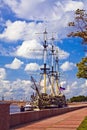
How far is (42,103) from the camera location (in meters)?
88.6

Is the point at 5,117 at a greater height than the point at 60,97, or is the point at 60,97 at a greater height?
the point at 60,97

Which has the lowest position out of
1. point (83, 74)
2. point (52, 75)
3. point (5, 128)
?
point (5, 128)

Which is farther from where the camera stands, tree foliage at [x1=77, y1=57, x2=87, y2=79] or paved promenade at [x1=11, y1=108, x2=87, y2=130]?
tree foliage at [x1=77, y1=57, x2=87, y2=79]

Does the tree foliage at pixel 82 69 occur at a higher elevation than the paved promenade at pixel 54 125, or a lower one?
higher

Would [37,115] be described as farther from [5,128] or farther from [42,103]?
[42,103]

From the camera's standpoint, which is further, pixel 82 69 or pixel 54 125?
pixel 82 69

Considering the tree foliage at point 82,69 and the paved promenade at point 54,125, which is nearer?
the paved promenade at point 54,125

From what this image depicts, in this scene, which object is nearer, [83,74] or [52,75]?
[83,74]

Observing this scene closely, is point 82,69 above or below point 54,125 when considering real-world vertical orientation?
above

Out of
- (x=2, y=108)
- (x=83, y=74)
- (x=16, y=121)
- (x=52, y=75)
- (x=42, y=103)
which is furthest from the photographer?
A: (x=52, y=75)

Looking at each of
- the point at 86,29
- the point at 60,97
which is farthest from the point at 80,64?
the point at 60,97

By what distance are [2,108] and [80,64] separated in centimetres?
1756

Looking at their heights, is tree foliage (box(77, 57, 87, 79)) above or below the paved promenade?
above

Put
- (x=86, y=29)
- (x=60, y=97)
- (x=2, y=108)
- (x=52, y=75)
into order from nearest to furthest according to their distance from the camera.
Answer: (x=2, y=108) → (x=86, y=29) → (x=60, y=97) → (x=52, y=75)
